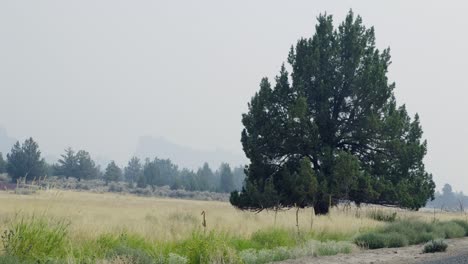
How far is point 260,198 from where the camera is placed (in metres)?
23.8

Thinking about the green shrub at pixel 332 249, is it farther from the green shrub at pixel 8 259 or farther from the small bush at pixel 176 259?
the green shrub at pixel 8 259

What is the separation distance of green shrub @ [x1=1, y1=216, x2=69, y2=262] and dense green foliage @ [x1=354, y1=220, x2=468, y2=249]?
29.8 feet

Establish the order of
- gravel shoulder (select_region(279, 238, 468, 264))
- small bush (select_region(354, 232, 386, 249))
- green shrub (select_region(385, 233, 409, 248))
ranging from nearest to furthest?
gravel shoulder (select_region(279, 238, 468, 264)) → small bush (select_region(354, 232, 386, 249)) → green shrub (select_region(385, 233, 409, 248))

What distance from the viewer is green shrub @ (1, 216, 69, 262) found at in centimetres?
860

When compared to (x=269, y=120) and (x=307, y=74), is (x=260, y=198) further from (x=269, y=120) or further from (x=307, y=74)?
(x=307, y=74)

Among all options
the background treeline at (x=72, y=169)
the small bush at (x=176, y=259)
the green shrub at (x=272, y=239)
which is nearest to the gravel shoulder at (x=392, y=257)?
the green shrub at (x=272, y=239)

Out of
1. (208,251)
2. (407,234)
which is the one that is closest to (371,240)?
(407,234)

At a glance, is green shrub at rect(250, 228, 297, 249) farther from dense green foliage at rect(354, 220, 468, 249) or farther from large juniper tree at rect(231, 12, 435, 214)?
large juniper tree at rect(231, 12, 435, 214)

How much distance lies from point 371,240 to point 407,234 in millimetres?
2613

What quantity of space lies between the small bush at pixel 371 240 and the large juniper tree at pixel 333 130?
761 centimetres

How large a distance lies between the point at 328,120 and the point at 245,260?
51.6 feet

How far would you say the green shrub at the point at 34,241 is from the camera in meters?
8.60

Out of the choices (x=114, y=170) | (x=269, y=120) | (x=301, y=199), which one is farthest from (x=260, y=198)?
(x=114, y=170)

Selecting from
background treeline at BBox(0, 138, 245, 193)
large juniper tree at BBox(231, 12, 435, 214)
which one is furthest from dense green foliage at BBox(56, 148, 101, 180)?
large juniper tree at BBox(231, 12, 435, 214)
